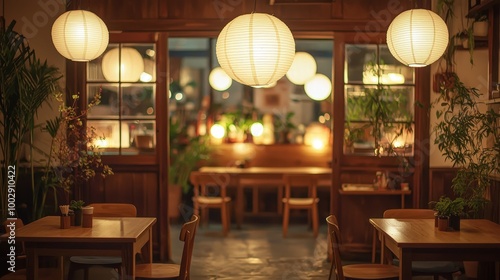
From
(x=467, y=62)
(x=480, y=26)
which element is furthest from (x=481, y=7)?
(x=467, y=62)

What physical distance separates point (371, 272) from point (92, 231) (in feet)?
6.80

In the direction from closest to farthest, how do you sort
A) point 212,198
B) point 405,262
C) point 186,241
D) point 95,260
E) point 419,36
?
point 405,262 → point 186,241 → point 95,260 → point 419,36 → point 212,198

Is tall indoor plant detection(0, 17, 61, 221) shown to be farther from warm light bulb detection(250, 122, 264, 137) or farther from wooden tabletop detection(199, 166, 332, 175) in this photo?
warm light bulb detection(250, 122, 264, 137)

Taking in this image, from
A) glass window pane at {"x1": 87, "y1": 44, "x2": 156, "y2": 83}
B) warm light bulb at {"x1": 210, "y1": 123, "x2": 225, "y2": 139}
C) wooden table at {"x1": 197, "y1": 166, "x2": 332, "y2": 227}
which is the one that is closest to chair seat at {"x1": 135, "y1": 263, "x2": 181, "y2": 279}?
glass window pane at {"x1": 87, "y1": 44, "x2": 156, "y2": 83}

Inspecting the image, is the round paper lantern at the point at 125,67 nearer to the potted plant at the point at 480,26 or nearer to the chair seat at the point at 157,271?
the chair seat at the point at 157,271

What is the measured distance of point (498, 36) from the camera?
6098 mm

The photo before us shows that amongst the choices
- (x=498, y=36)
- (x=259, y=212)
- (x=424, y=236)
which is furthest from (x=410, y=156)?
(x=259, y=212)

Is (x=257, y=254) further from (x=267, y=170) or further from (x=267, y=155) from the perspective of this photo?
(x=267, y=155)

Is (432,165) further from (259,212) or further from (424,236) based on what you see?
(259,212)

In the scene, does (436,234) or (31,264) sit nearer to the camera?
(31,264)

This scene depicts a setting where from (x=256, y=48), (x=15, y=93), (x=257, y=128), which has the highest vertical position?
(x=256, y=48)

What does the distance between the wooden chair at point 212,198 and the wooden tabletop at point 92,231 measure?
378cm

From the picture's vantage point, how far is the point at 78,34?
5660 millimetres

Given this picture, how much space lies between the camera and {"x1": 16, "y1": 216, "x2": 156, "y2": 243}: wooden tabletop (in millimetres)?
4539
